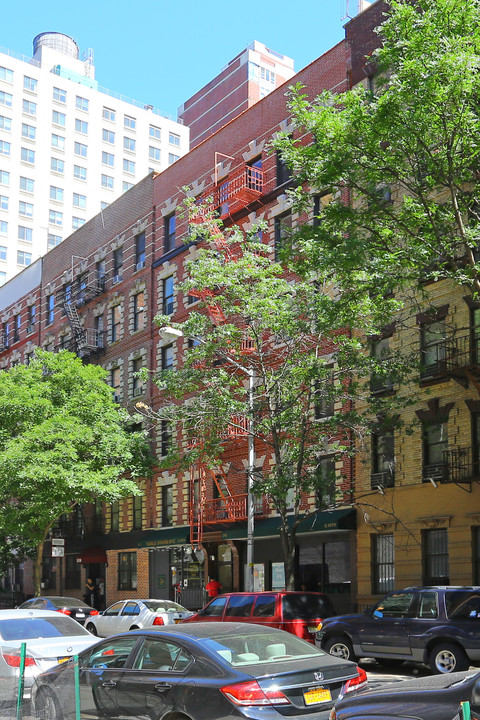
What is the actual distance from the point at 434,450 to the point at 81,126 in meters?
79.6

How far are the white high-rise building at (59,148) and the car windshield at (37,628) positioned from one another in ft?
253

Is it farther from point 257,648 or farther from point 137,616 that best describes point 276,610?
point 257,648

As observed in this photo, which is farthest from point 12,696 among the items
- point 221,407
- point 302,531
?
point 302,531

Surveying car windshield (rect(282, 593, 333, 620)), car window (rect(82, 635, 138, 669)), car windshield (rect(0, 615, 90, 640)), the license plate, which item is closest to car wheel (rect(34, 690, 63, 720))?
car window (rect(82, 635, 138, 669))

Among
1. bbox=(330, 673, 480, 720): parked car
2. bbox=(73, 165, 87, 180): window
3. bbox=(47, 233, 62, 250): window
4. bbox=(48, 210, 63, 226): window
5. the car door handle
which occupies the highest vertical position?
bbox=(73, 165, 87, 180): window

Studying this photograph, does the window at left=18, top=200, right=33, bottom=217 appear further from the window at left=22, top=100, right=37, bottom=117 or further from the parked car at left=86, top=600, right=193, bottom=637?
the parked car at left=86, top=600, right=193, bottom=637

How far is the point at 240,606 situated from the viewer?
19172 mm

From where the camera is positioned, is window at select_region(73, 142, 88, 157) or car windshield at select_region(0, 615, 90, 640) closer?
car windshield at select_region(0, 615, 90, 640)

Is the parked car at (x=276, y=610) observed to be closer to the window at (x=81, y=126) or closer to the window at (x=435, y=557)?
the window at (x=435, y=557)

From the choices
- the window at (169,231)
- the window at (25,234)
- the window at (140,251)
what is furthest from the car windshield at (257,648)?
the window at (25,234)

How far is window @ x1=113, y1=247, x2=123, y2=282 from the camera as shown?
45406mm

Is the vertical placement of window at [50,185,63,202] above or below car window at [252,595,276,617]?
above

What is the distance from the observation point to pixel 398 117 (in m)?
17.3

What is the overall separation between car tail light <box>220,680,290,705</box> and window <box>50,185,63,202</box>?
88956 mm
